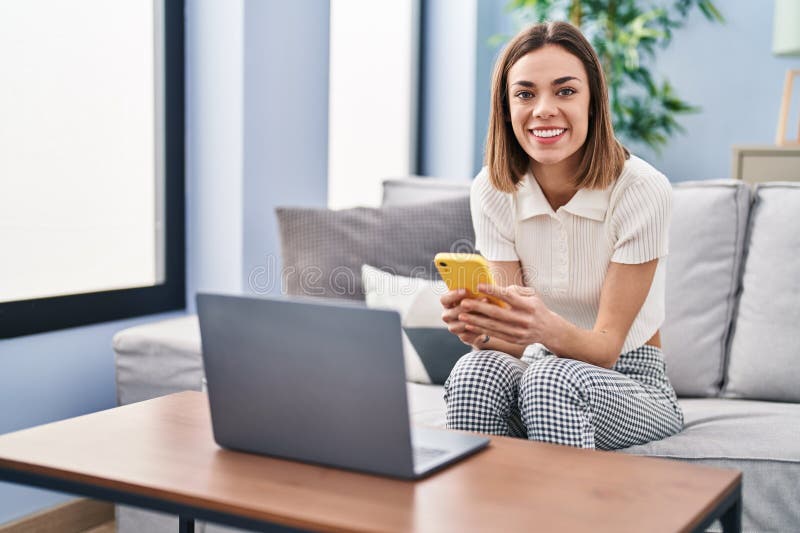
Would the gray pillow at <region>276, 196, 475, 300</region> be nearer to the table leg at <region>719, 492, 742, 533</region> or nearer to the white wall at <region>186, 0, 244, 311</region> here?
the white wall at <region>186, 0, 244, 311</region>

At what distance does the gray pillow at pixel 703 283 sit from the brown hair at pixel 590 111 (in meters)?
0.51

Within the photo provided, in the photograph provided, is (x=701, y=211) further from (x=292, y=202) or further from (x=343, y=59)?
(x=343, y=59)

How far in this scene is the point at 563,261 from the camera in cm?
174

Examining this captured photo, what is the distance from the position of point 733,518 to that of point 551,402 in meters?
0.36

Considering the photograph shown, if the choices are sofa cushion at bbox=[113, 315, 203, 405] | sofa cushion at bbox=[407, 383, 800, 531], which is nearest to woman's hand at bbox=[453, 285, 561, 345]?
sofa cushion at bbox=[407, 383, 800, 531]

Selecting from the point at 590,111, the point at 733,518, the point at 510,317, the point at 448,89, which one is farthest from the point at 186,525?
the point at 448,89

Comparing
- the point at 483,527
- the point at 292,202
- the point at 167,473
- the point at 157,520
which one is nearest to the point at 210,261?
the point at 292,202

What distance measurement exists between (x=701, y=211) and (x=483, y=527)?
1485 millimetres

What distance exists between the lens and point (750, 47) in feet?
12.7

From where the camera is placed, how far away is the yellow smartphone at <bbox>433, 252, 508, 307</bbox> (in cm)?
132

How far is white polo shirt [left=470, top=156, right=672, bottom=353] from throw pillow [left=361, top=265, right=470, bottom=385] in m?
0.37

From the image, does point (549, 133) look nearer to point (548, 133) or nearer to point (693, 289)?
point (548, 133)

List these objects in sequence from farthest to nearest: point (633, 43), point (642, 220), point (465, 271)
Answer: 1. point (633, 43)
2. point (642, 220)
3. point (465, 271)

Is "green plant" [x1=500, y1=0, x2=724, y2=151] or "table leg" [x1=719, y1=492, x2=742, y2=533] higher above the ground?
"green plant" [x1=500, y1=0, x2=724, y2=151]
